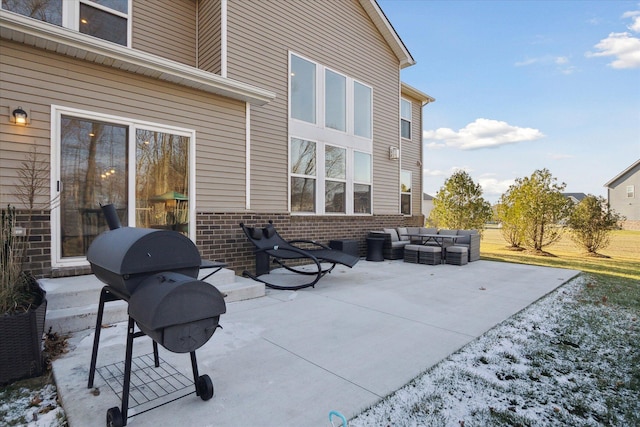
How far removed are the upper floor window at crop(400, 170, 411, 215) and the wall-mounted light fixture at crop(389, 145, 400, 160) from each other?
9.71ft

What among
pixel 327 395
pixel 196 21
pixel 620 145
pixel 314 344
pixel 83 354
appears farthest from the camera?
pixel 620 145

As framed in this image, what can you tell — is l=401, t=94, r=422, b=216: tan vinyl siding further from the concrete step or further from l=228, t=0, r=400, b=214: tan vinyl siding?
the concrete step

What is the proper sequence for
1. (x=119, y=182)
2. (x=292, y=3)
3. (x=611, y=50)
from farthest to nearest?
(x=611, y=50)
(x=292, y=3)
(x=119, y=182)

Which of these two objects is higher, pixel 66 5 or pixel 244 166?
pixel 66 5

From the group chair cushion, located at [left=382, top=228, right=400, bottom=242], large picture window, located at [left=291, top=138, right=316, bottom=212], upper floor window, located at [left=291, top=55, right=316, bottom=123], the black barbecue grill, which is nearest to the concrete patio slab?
the black barbecue grill

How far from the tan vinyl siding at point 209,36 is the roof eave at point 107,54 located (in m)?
0.86

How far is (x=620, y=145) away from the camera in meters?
18.7

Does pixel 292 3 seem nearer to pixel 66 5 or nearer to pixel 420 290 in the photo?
pixel 66 5

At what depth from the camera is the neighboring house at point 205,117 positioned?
443 cm

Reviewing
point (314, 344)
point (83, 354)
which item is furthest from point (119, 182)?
point (314, 344)

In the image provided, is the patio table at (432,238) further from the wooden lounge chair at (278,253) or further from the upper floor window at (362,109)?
the wooden lounge chair at (278,253)

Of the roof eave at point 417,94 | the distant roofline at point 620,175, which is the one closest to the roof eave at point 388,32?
the roof eave at point 417,94

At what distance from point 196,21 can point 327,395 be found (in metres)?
7.80

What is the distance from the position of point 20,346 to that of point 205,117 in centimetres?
439
